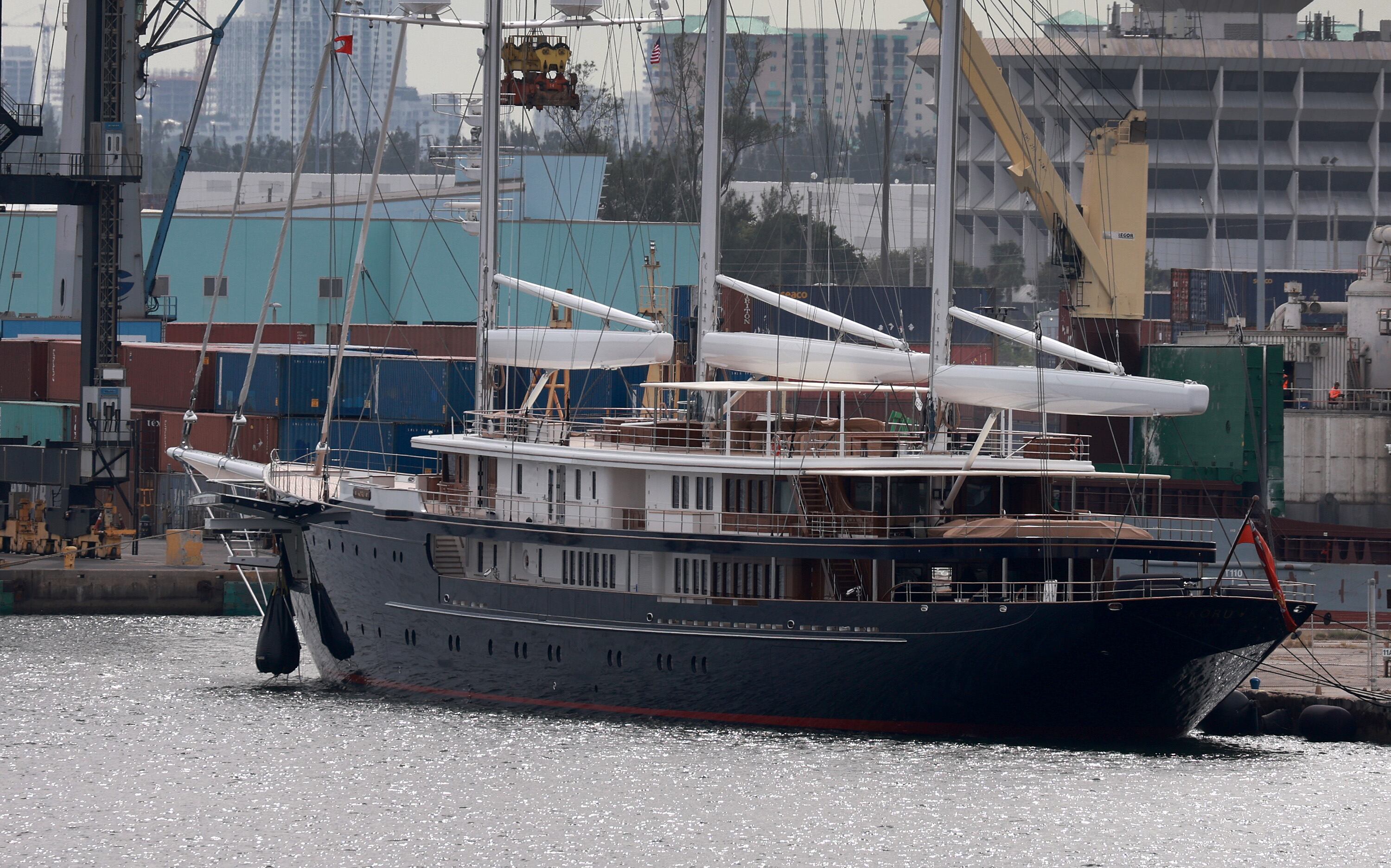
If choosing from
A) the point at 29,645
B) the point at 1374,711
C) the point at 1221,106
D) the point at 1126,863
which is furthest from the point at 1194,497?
the point at 1221,106

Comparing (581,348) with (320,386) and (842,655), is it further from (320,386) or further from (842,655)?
(320,386)

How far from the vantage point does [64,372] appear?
181 ft

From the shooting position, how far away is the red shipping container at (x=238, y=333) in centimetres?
6203

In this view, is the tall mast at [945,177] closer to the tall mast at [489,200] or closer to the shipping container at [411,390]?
the tall mast at [489,200]

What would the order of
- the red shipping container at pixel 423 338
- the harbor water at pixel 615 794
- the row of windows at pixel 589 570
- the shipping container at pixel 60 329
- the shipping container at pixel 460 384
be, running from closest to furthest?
the harbor water at pixel 615 794
the row of windows at pixel 589 570
the shipping container at pixel 460 384
the red shipping container at pixel 423 338
the shipping container at pixel 60 329

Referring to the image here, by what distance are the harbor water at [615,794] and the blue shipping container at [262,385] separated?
1775 cm

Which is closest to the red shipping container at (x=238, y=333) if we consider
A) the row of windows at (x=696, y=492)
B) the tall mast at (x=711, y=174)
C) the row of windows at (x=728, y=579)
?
the tall mast at (x=711, y=174)

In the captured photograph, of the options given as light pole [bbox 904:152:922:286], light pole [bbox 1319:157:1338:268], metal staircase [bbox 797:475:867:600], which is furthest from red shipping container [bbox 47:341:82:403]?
light pole [bbox 1319:157:1338:268]

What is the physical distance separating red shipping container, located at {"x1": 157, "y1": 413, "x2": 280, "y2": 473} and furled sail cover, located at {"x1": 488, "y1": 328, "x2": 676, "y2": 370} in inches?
646

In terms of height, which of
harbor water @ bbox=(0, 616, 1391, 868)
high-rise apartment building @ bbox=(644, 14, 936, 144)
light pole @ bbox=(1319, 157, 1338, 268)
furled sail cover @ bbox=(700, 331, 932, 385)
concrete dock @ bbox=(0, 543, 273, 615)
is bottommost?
harbor water @ bbox=(0, 616, 1391, 868)

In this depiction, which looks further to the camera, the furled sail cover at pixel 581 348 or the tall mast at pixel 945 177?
the furled sail cover at pixel 581 348

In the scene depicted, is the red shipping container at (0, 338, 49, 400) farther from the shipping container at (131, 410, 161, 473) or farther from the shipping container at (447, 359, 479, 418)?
the shipping container at (447, 359, 479, 418)

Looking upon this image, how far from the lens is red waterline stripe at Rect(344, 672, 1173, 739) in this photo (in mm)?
29516

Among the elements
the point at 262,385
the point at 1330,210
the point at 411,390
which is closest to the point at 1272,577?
the point at 411,390
